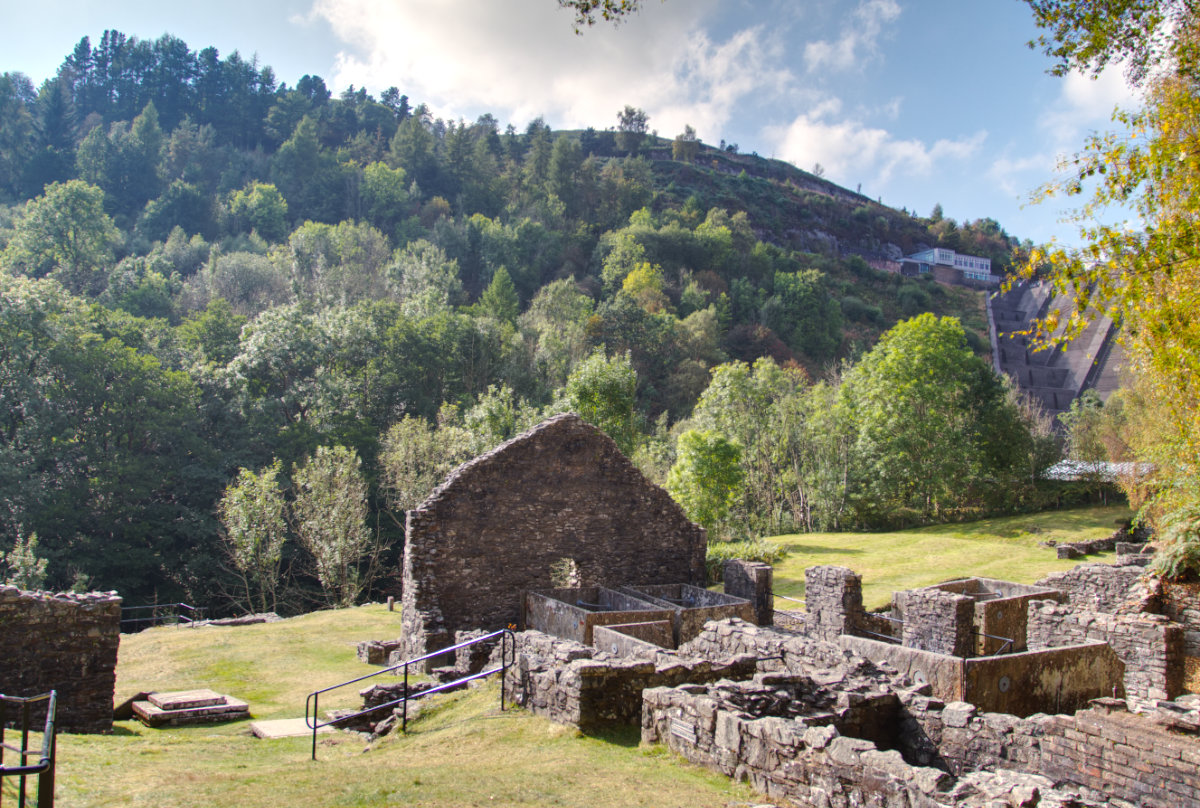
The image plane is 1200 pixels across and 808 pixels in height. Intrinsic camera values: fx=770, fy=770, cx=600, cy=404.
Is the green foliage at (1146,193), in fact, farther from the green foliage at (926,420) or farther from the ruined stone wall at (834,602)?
the green foliage at (926,420)

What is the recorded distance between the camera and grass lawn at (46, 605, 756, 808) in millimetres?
7180

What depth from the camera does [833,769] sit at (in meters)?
6.99

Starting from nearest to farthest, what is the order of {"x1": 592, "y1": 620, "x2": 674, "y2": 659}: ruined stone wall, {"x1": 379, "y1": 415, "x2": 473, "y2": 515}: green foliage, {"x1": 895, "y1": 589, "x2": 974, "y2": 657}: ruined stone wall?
1. {"x1": 592, "y1": 620, "x2": 674, "y2": 659}: ruined stone wall
2. {"x1": 895, "y1": 589, "x2": 974, "y2": 657}: ruined stone wall
3. {"x1": 379, "y1": 415, "x2": 473, "y2": 515}: green foliage

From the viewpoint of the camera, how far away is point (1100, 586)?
16.8 metres

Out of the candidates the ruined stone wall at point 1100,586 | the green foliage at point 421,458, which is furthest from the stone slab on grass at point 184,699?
the green foliage at point 421,458

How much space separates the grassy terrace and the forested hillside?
1554cm

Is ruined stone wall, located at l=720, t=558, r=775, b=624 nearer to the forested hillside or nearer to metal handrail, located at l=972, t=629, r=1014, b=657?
metal handrail, located at l=972, t=629, r=1014, b=657

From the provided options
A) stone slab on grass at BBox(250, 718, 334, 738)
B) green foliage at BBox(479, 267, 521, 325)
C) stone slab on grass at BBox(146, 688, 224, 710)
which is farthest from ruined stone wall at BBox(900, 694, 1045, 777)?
green foliage at BBox(479, 267, 521, 325)

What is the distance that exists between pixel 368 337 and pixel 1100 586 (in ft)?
141

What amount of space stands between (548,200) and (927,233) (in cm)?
8267

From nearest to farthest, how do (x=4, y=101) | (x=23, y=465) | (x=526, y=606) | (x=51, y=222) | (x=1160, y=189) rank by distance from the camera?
(x=1160, y=189)
(x=526, y=606)
(x=23, y=465)
(x=51, y=222)
(x=4, y=101)

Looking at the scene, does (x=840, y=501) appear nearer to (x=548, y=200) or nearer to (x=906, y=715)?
(x=906, y=715)

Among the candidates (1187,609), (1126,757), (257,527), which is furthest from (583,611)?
(257,527)

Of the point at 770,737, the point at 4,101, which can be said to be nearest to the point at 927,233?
the point at 4,101
